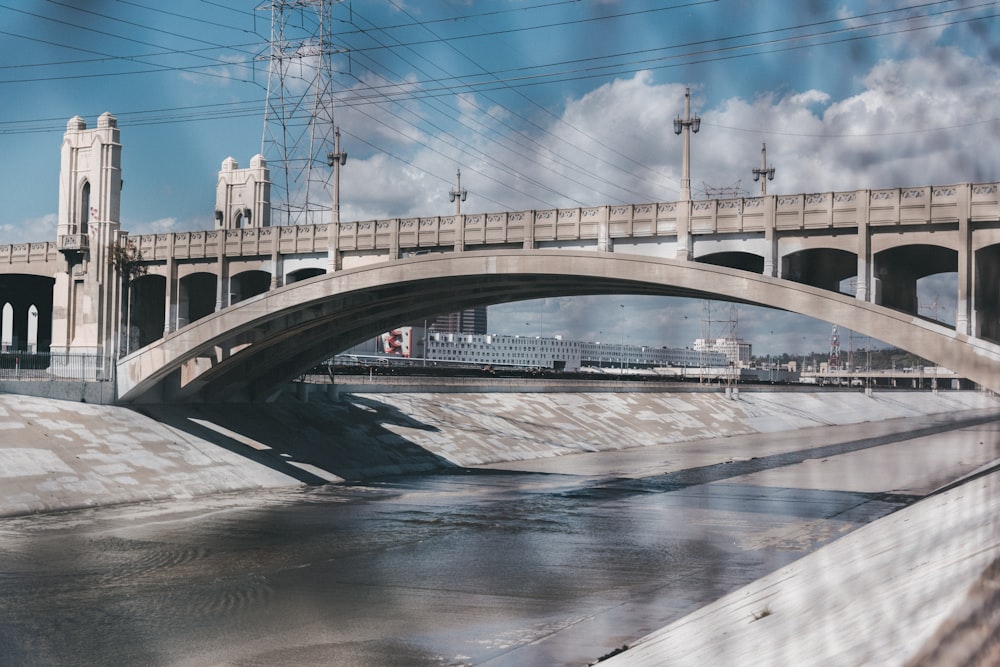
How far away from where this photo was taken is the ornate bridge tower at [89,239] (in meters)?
53.6

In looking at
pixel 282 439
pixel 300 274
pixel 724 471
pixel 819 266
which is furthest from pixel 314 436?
pixel 819 266

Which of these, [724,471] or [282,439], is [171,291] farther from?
[724,471]

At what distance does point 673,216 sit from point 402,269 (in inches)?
483

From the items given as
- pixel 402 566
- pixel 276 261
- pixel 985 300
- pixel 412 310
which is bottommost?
pixel 402 566

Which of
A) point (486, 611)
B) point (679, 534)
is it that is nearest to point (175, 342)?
point (679, 534)

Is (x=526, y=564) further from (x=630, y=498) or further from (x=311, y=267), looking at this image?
(x=311, y=267)

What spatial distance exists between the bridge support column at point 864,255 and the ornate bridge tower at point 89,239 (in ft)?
123

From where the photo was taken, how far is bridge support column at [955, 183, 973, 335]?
3062cm

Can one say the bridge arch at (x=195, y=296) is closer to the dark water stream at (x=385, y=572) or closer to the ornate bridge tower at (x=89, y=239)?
the ornate bridge tower at (x=89, y=239)

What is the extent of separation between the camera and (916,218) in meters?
32.9

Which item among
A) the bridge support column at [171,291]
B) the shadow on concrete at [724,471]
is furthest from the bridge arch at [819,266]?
the bridge support column at [171,291]

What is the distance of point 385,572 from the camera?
1022 inches

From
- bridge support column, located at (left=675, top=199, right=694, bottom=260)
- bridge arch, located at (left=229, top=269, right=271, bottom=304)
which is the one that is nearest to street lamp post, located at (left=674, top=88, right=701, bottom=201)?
bridge support column, located at (left=675, top=199, right=694, bottom=260)

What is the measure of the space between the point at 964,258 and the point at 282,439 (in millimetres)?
35659
